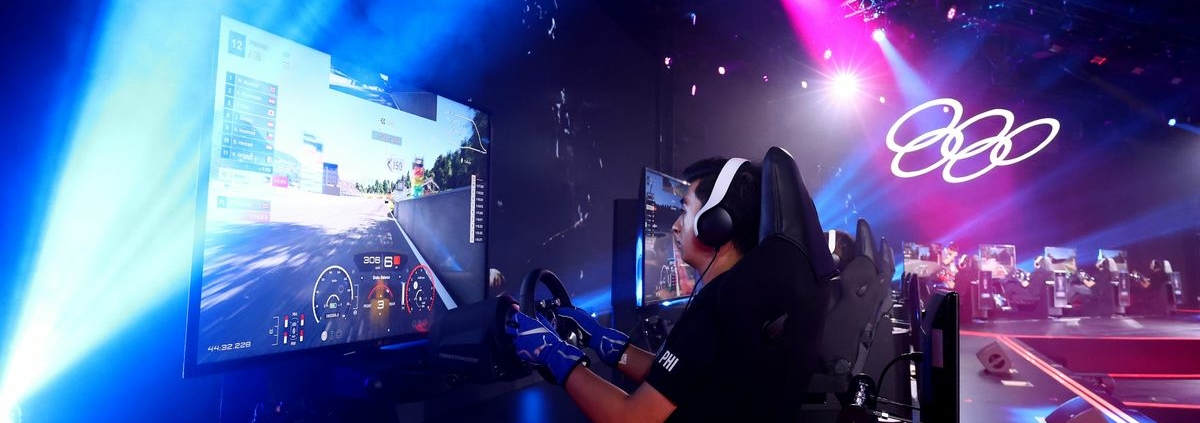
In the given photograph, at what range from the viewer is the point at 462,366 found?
1.60 metres

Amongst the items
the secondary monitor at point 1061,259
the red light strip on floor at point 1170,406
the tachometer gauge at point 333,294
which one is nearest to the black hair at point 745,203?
the tachometer gauge at point 333,294

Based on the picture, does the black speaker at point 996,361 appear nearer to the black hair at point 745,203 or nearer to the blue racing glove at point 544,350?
the black hair at point 745,203

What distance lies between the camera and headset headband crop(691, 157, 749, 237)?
5.56 ft

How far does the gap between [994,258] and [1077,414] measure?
25.9 ft

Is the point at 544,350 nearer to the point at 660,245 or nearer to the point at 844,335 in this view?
the point at 660,245

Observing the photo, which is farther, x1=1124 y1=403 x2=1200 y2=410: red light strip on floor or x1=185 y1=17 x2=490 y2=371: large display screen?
x1=1124 y1=403 x2=1200 y2=410: red light strip on floor

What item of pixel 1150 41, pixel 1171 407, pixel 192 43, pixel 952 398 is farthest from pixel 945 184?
pixel 192 43

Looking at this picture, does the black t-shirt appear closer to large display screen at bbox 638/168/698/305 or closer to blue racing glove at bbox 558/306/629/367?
blue racing glove at bbox 558/306/629/367

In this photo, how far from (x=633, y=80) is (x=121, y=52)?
11.1 ft

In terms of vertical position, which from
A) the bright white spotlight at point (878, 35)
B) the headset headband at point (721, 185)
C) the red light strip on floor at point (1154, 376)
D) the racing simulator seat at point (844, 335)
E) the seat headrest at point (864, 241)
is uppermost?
the bright white spotlight at point (878, 35)

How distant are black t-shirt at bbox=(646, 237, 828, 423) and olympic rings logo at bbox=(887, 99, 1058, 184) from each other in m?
8.34

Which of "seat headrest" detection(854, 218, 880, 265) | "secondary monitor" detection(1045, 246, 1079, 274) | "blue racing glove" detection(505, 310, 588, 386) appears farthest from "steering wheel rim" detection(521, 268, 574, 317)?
"secondary monitor" detection(1045, 246, 1079, 274)

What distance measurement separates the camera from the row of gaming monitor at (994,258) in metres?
9.13

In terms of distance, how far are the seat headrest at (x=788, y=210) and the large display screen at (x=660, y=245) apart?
1305 mm
